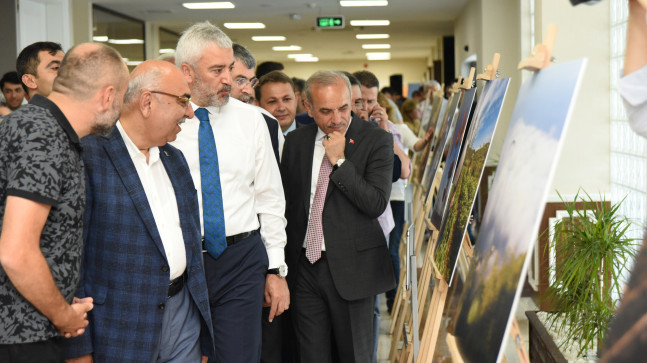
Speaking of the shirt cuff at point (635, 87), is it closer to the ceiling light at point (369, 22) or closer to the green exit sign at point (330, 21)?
the green exit sign at point (330, 21)

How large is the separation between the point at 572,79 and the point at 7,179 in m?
1.36

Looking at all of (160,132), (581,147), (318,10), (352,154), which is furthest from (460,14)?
(160,132)

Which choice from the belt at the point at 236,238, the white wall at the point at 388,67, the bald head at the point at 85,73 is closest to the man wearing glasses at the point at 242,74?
the belt at the point at 236,238

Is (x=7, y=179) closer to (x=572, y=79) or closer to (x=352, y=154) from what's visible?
(x=572, y=79)

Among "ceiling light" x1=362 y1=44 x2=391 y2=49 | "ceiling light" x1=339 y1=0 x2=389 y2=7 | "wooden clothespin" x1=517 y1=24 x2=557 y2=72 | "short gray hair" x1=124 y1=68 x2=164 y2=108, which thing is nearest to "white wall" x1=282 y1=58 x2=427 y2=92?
"ceiling light" x1=362 y1=44 x2=391 y2=49

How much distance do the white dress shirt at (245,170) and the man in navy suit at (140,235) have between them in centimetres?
33

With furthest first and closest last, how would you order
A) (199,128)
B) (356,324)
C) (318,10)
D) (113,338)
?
(318,10)
(356,324)
(199,128)
(113,338)

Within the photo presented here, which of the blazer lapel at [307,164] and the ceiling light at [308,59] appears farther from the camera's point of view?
the ceiling light at [308,59]

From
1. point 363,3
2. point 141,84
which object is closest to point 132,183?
point 141,84

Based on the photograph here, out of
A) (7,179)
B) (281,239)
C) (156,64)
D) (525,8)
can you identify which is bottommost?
(281,239)

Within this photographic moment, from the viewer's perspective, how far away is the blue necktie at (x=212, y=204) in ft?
9.19

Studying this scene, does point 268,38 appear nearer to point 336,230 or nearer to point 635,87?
point 336,230

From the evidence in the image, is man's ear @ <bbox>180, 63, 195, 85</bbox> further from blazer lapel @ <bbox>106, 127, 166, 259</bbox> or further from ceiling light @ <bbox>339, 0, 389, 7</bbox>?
ceiling light @ <bbox>339, 0, 389, 7</bbox>

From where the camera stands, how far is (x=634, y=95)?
160cm
